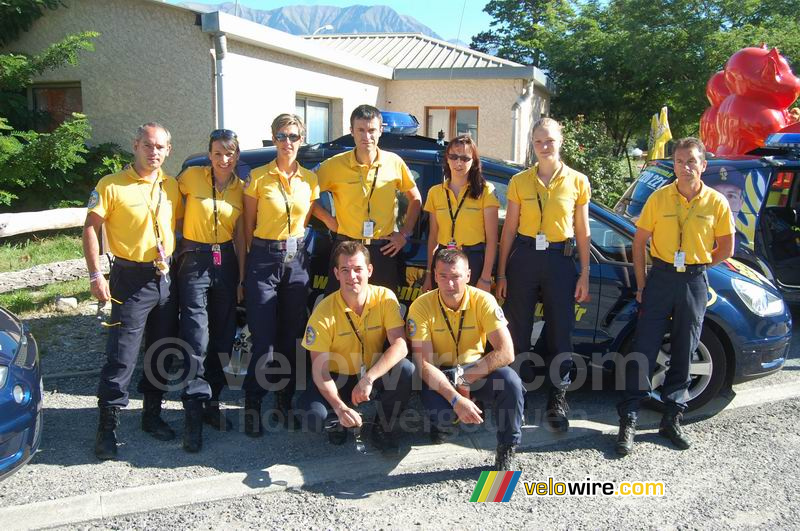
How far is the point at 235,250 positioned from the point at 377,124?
3.77ft

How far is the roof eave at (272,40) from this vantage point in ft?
27.3

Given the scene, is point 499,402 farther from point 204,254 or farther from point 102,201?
point 102,201

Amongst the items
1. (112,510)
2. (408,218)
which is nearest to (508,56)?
(408,218)

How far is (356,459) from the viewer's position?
11.9ft

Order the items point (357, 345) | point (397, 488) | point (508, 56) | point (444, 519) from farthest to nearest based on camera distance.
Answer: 1. point (508, 56)
2. point (357, 345)
3. point (397, 488)
4. point (444, 519)

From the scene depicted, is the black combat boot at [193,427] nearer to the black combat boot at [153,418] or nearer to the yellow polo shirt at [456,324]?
the black combat boot at [153,418]

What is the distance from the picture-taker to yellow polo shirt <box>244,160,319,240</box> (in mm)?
3729

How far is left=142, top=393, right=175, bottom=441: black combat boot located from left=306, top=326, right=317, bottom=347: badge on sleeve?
107 centimetres

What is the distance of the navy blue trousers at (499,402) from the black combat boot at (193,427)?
132cm

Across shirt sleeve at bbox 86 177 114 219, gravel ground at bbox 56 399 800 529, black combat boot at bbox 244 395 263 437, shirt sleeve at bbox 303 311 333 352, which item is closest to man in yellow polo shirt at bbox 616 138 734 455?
gravel ground at bbox 56 399 800 529

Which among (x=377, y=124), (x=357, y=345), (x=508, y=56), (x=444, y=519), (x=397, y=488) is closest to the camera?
(x=444, y=519)

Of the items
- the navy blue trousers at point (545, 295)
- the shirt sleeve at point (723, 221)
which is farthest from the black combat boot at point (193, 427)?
the shirt sleeve at point (723, 221)

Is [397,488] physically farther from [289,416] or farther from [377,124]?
[377,124]

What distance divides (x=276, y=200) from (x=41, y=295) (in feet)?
13.4
